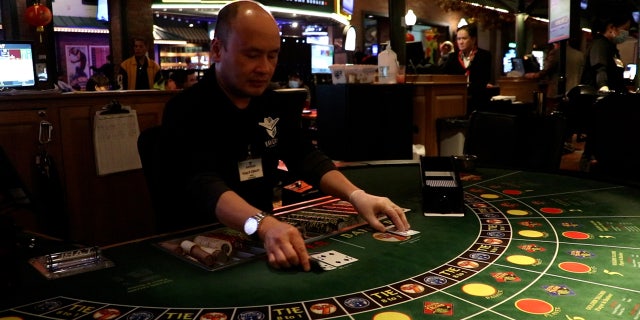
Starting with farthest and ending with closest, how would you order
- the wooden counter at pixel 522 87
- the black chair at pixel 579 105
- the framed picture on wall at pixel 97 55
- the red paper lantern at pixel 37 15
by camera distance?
the framed picture on wall at pixel 97 55
the wooden counter at pixel 522 87
the red paper lantern at pixel 37 15
the black chair at pixel 579 105

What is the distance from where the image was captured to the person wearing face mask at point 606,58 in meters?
5.61

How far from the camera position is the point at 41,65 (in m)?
6.05

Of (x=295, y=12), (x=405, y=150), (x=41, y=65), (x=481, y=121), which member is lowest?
(x=405, y=150)

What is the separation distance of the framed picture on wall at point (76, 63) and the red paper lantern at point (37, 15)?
6.26 meters

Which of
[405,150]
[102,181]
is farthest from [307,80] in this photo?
[102,181]

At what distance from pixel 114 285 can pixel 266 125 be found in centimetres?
88

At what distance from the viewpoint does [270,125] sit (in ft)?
6.27

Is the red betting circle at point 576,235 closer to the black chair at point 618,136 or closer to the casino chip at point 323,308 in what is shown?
the casino chip at point 323,308

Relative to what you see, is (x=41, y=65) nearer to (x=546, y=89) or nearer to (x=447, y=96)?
(x=447, y=96)

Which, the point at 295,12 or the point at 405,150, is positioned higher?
the point at 295,12

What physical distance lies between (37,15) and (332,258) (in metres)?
6.25

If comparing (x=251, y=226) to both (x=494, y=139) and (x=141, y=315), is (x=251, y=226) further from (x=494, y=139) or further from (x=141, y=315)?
(x=494, y=139)

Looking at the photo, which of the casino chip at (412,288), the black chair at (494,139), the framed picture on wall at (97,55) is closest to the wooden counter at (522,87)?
the black chair at (494,139)

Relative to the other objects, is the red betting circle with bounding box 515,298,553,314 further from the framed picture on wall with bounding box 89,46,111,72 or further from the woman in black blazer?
the framed picture on wall with bounding box 89,46,111,72
